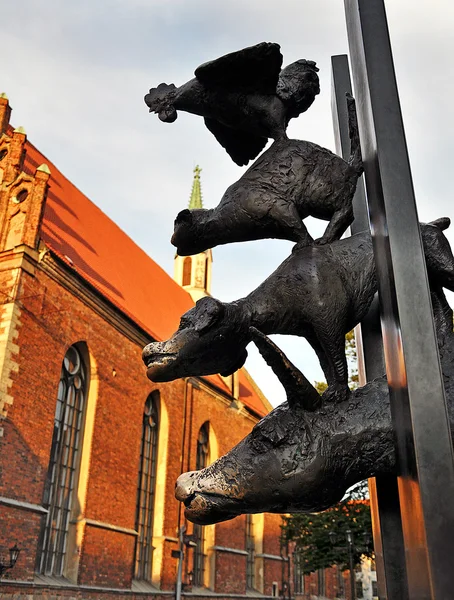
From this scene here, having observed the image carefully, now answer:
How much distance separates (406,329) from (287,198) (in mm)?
709

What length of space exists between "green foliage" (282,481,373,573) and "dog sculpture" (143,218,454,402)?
12490 mm

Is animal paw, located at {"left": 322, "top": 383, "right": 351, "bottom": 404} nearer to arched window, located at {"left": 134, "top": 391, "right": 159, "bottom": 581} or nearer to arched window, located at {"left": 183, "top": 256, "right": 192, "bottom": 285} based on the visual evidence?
arched window, located at {"left": 134, "top": 391, "right": 159, "bottom": 581}

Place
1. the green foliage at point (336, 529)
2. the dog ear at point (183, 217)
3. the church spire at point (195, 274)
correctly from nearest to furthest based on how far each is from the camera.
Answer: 1. the dog ear at point (183, 217)
2. the green foliage at point (336, 529)
3. the church spire at point (195, 274)

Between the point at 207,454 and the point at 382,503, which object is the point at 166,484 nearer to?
the point at 207,454

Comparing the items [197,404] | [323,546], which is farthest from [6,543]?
[197,404]

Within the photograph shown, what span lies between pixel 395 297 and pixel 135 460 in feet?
51.7

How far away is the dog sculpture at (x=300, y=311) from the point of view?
1603 mm

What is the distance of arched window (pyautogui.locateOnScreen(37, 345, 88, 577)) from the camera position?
13.2m

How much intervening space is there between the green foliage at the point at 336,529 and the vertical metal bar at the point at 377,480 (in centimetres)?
1207

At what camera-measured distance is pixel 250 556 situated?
76.9ft

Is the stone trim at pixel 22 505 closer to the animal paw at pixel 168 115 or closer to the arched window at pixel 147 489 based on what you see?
the arched window at pixel 147 489

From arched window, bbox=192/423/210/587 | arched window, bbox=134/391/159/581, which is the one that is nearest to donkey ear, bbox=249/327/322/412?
arched window, bbox=134/391/159/581

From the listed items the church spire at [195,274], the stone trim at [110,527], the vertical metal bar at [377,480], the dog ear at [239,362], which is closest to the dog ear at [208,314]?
the dog ear at [239,362]

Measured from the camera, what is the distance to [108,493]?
14758 mm
